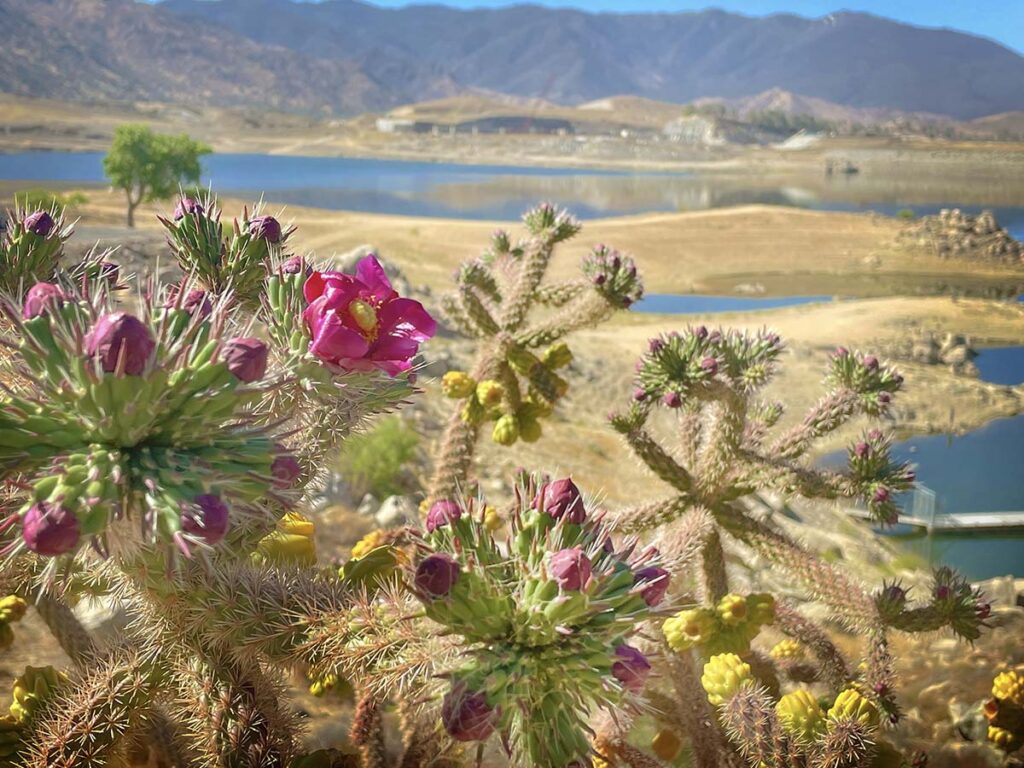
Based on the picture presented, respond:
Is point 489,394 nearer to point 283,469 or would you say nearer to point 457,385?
point 457,385

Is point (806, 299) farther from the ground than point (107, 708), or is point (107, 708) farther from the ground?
point (107, 708)

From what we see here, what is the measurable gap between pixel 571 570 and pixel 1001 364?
25.5 meters

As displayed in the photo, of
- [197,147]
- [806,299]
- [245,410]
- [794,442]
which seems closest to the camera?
[245,410]

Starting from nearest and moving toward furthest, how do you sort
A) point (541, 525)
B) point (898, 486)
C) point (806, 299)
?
point (541, 525), point (898, 486), point (806, 299)

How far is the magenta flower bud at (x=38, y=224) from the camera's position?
7.25 feet

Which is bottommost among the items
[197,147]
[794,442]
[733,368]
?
[794,442]

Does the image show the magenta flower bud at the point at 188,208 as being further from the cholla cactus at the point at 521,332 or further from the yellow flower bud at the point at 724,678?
the yellow flower bud at the point at 724,678

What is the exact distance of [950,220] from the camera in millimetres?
45312

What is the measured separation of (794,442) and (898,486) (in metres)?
0.50

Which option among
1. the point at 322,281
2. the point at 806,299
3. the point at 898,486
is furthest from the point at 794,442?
the point at 806,299

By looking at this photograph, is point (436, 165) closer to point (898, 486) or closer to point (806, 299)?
point (806, 299)

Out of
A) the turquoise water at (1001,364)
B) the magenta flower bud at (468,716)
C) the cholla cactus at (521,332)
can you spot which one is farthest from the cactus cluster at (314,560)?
the turquoise water at (1001,364)

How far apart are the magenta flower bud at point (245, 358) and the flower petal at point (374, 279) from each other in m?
0.52

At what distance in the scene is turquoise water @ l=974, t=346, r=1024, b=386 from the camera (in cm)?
2148
